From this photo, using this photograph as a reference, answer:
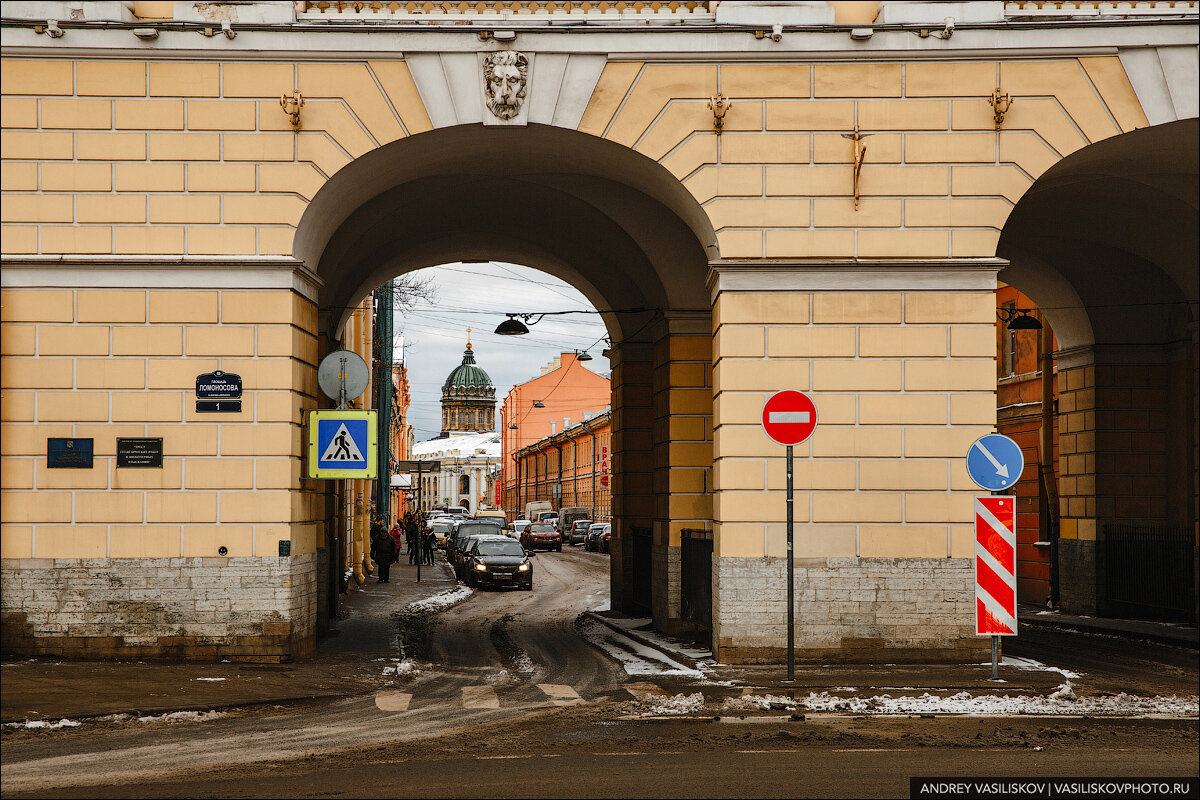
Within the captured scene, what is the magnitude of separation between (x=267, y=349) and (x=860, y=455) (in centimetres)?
675

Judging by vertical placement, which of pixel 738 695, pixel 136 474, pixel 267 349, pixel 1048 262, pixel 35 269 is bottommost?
pixel 738 695

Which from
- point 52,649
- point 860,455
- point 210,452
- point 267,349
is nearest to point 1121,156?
point 860,455

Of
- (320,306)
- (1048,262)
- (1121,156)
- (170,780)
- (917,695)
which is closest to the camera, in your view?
(170,780)

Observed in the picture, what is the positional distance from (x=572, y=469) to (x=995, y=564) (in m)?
72.0

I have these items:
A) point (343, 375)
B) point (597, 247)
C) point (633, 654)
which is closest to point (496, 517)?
point (597, 247)

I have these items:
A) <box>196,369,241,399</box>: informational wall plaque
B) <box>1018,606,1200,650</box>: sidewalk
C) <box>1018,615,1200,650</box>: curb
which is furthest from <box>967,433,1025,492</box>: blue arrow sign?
<box>196,369,241,399</box>: informational wall plaque

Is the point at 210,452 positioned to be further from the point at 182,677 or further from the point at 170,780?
the point at 170,780

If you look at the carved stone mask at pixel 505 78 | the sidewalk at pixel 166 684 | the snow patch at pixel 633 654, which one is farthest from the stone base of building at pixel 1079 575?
the carved stone mask at pixel 505 78

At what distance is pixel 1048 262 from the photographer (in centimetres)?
2088

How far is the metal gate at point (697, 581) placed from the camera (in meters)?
15.1

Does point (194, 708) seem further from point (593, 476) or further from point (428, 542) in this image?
point (593, 476)

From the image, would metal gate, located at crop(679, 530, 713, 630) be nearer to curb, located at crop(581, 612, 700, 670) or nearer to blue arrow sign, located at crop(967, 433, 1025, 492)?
curb, located at crop(581, 612, 700, 670)

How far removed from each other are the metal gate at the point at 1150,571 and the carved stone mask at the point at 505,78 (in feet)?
42.3

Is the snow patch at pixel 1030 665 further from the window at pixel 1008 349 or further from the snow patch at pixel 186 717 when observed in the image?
the window at pixel 1008 349
